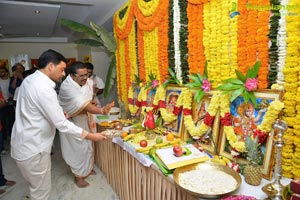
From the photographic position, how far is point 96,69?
20.3 ft

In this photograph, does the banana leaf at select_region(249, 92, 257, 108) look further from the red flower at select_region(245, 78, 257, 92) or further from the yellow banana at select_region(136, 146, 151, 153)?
the yellow banana at select_region(136, 146, 151, 153)

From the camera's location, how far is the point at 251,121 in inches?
59.2

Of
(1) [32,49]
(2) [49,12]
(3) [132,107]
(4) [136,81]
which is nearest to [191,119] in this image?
(3) [132,107]

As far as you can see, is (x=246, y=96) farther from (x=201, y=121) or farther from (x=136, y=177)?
(x=136, y=177)

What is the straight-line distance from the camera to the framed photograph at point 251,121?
1.35m

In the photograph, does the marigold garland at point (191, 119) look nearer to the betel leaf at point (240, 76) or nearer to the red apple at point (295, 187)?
the betel leaf at point (240, 76)

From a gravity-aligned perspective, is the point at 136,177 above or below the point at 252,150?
below

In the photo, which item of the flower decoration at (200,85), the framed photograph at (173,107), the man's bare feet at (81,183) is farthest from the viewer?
the man's bare feet at (81,183)

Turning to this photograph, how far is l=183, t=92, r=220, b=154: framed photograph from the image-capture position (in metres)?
1.76

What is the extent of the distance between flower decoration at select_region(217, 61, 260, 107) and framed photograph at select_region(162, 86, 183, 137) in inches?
28.7

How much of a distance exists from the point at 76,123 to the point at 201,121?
5.92ft

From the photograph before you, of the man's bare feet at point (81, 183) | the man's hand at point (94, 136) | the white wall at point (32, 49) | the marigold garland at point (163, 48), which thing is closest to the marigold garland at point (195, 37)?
the marigold garland at point (163, 48)

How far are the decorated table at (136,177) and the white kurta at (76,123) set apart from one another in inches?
10.5

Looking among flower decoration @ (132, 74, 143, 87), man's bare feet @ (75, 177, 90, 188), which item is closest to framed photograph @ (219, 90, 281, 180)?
flower decoration @ (132, 74, 143, 87)
